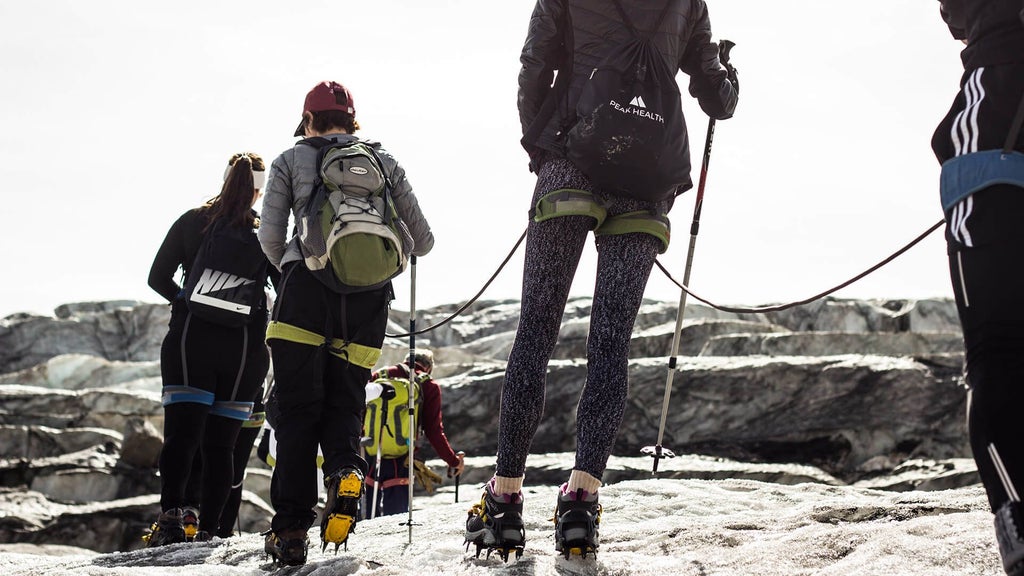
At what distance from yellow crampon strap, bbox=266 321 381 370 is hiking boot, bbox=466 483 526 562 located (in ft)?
3.22

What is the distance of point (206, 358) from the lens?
6.90 metres

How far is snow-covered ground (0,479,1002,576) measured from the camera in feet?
13.6

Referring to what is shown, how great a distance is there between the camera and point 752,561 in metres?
4.35

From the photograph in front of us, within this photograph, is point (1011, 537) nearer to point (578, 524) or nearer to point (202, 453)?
point (578, 524)

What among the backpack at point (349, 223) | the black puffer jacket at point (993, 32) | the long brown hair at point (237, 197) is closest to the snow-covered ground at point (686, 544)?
the backpack at point (349, 223)

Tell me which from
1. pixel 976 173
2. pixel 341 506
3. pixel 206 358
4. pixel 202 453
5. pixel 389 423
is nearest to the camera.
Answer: pixel 976 173

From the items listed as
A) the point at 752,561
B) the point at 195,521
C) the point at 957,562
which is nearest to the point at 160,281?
the point at 195,521

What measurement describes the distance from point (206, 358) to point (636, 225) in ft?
11.7

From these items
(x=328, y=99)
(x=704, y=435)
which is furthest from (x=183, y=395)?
(x=704, y=435)

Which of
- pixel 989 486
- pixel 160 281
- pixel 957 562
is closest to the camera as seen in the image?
pixel 989 486

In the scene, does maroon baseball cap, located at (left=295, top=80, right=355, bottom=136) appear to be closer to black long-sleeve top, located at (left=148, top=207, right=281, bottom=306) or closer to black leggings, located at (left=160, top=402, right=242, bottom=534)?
black long-sleeve top, located at (left=148, top=207, right=281, bottom=306)

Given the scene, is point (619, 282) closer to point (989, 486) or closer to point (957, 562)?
point (957, 562)

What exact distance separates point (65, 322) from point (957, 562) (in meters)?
63.9

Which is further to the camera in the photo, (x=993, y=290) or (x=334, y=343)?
(x=334, y=343)
